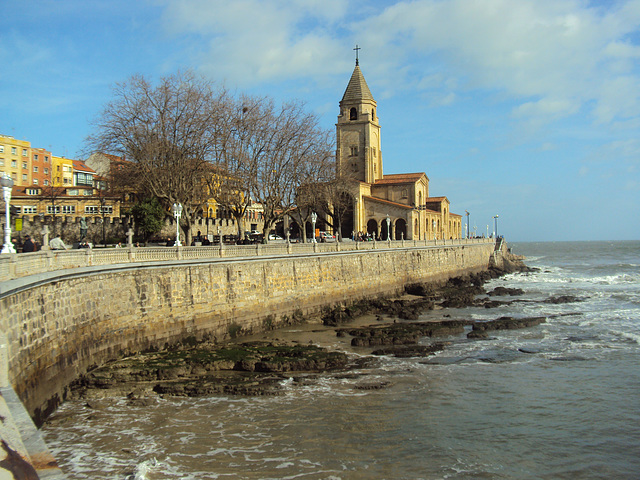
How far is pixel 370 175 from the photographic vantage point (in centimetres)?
6919

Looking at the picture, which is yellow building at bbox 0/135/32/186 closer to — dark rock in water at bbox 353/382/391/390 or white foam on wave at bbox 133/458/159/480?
dark rock in water at bbox 353/382/391/390

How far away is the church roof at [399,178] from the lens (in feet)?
225

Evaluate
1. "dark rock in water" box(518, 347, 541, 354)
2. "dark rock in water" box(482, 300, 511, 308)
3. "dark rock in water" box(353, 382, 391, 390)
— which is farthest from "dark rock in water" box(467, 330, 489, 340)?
"dark rock in water" box(482, 300, 511, 308)

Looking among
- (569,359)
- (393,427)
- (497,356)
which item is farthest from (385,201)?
(393,427)

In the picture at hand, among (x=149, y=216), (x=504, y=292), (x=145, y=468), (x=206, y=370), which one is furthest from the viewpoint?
(x=504, y=292)

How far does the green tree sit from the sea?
89.4ft

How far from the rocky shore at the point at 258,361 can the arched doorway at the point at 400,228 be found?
118 ft

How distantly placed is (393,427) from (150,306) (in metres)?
10.4

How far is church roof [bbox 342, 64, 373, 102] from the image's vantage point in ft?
224

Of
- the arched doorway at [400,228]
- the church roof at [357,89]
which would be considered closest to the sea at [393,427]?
the arched doorway at [400,228]

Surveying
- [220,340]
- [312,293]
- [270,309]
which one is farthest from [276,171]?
[220,340]

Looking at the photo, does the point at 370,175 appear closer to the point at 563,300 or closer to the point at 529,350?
the point at 563,300

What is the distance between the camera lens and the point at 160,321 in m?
19.4

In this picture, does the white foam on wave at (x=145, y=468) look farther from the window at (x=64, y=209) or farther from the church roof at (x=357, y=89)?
the church roof at (x=357, y=89)
